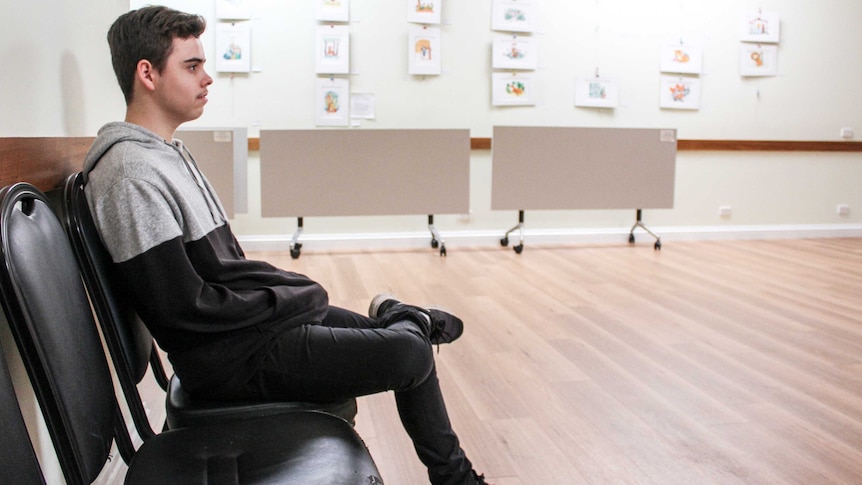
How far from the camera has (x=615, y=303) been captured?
4.13 metres

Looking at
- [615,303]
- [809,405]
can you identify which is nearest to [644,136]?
[615,303]

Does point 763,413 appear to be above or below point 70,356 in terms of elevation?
below

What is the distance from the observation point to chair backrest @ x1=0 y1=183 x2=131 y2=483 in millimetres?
1028

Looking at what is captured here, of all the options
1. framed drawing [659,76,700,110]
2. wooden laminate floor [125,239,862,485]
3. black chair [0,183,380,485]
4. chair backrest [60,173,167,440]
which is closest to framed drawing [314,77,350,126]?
wooden laminate floor [125,239,862,485]

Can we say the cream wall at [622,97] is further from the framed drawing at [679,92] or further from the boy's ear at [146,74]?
the boy's ear at [146,74]

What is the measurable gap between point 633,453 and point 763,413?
615 millimetres

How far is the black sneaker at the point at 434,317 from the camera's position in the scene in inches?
72.6

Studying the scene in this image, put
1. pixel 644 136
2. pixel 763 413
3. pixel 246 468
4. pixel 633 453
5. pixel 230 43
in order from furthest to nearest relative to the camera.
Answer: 1. pixel 644 136
2. pixel 230 43
3. pixel 763 413
4. pixel 633 453
5. pixel 246 468

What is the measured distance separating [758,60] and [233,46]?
4383mm

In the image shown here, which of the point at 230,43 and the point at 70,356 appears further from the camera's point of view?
the point at 230,43

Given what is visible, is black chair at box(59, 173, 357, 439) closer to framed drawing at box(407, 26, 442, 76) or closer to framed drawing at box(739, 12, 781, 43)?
framed drawing at box(407, 26, 442, 76)

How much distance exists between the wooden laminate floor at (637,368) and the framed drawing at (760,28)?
6.95 ft

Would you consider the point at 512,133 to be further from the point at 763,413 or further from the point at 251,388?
the point at 251,388

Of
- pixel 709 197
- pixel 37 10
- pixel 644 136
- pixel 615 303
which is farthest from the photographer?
pixel 709 197
